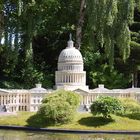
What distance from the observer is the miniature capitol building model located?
113ft

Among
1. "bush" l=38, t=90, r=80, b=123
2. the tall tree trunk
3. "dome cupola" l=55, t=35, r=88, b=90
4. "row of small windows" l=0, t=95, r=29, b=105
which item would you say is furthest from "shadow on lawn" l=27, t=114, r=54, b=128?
the tall tree trunk

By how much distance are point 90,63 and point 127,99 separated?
662 inches

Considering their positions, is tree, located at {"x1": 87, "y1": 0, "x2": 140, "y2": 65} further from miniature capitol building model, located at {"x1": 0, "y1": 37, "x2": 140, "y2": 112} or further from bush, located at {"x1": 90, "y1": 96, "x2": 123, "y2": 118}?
bush, located at {"x1": 90, "y1": 96, "x2": 123, "y2": 118}

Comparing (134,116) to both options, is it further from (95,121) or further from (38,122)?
(38,122)

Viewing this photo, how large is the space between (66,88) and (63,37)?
1615 cm

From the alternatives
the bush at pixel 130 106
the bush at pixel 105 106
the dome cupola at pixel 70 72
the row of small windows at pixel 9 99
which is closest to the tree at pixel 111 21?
the dome cupola at pixel 70 72

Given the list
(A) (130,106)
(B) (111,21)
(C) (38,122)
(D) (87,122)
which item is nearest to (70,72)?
(B) (111,21)

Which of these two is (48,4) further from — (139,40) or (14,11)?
(139,40)

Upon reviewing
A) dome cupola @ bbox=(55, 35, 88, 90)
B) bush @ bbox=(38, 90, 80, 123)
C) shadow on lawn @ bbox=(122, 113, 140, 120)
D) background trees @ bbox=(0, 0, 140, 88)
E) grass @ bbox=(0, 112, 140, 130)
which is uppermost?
background trees @ bbox=(0, 0, 140, 88)

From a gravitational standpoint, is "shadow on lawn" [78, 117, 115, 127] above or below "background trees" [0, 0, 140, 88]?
below

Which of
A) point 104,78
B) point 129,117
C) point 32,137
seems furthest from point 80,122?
point 104,78

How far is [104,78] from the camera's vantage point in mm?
48594

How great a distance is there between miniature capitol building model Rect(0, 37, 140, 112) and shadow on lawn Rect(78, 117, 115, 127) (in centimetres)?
326

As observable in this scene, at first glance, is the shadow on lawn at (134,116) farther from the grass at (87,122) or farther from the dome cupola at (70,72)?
the dome cupola at (70,72)
